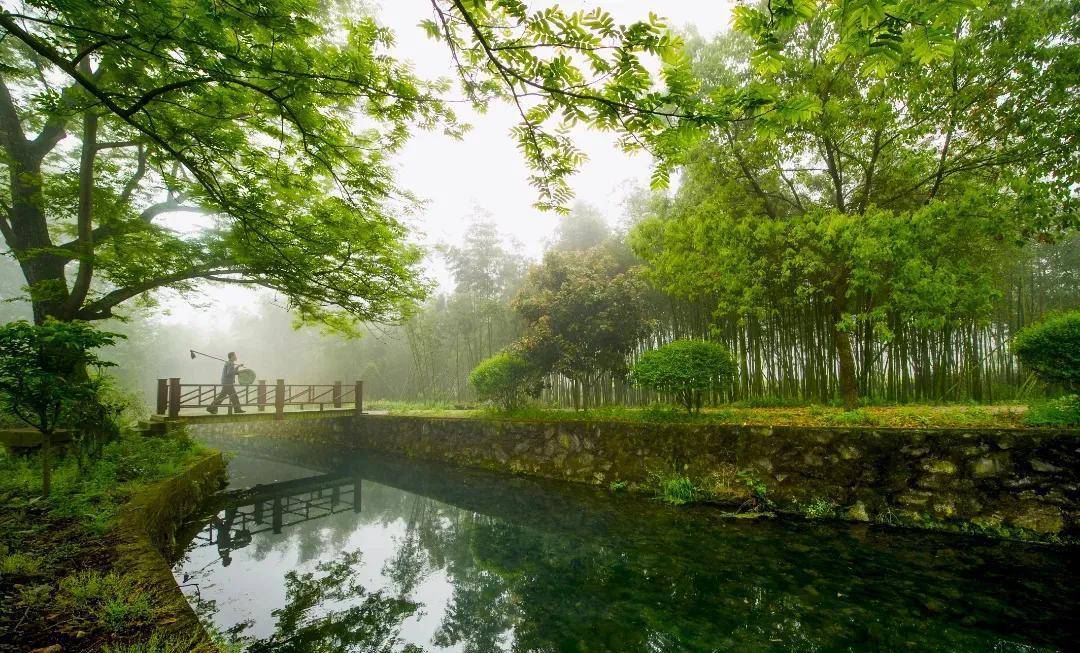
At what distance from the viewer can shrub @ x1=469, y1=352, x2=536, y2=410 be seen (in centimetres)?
926

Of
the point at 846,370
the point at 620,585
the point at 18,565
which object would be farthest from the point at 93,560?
the point at 846,370

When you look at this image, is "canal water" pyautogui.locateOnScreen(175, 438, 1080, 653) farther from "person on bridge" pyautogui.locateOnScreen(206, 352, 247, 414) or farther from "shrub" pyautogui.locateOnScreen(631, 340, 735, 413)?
"person on bridge" pyautogui.locateOnScreen(206, 352, 247, 414)

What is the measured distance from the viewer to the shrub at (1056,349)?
4426mm

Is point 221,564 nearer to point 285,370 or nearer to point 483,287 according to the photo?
point 483,287

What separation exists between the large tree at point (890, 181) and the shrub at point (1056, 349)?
2.62 feet

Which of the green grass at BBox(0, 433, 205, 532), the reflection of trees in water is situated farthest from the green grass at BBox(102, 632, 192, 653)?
the green grass at BBox(0, 433, 205, 532)

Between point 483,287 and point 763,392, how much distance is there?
777 cm

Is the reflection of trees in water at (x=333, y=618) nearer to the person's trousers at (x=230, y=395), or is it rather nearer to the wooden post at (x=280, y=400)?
the wooden post at (x=280, y=400)

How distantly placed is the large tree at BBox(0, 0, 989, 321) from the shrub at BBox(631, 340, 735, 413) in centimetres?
396

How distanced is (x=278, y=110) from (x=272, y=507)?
6.45 metres

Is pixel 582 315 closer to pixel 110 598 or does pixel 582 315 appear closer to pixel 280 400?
pixel 110 598

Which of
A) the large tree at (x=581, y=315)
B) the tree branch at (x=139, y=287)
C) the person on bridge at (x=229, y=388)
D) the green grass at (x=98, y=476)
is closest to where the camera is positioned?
the green grass at (x=98, y=476)

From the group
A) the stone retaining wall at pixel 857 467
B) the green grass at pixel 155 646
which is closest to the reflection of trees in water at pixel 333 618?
the green grass at pixel 155 646

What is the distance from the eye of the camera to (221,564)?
4.49 metres
